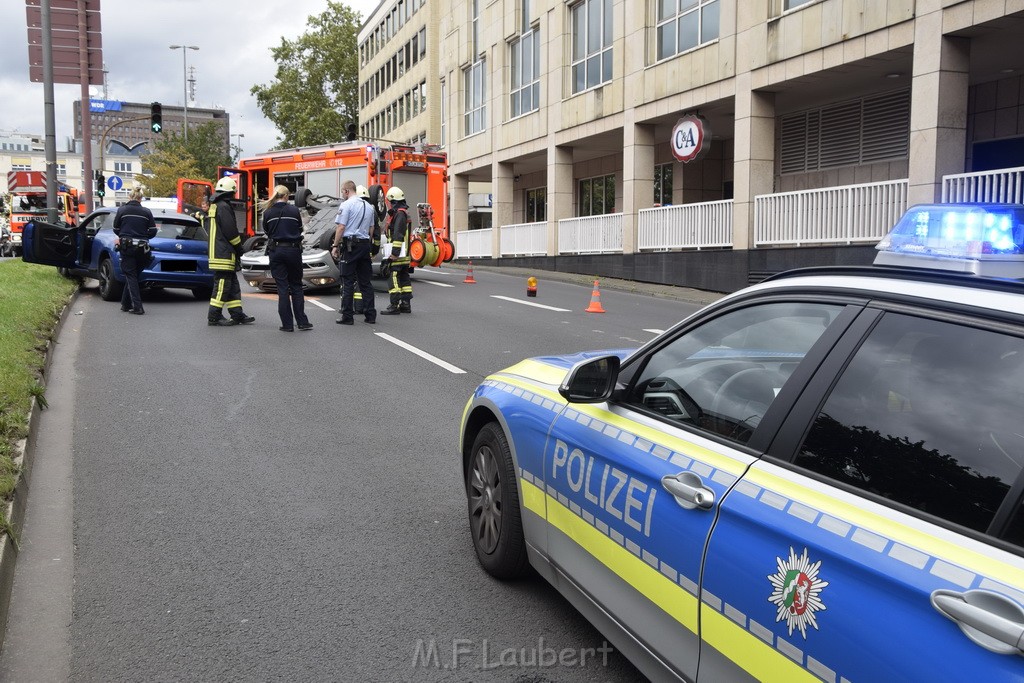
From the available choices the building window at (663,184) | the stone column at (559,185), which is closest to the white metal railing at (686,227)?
the building window at (663,184)

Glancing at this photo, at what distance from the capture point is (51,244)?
16.5 m

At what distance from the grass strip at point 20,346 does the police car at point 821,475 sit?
116 inches

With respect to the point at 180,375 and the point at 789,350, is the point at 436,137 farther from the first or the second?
the point at 789,350

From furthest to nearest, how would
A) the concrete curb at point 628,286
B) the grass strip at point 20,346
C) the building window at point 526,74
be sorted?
the building window at point 526,74
the concrete curb at point 628,286
the grass strip at point 20,346

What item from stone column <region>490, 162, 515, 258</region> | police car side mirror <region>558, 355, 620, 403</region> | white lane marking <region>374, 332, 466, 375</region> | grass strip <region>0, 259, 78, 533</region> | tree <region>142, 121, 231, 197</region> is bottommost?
white lane marking <region>374, 332, 466, 375</region>

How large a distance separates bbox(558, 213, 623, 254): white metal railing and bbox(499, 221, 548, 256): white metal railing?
125 centimetres

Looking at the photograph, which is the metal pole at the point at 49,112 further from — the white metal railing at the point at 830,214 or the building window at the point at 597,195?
the building window at the point at 597,195

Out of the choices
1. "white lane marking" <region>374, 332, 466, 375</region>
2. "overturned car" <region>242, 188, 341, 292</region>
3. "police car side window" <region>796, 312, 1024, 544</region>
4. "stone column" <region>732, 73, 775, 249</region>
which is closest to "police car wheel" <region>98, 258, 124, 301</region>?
"overturned car" <region>242, 188, 341, 292</region>

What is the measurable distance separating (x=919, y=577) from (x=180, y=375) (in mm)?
8405

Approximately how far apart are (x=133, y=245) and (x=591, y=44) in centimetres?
1706

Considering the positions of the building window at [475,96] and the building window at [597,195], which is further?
the building window at [475,96]

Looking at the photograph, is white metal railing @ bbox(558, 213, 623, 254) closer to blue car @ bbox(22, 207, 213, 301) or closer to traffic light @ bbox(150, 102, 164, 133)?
blue car @ bbox(22, 207, 213, 301)

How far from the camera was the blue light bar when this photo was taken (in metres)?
2.62

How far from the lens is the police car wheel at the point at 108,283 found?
1562cm
